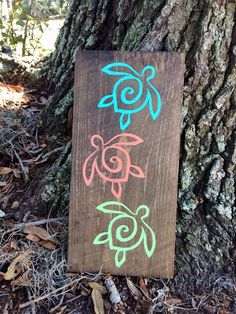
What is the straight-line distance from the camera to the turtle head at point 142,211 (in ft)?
5.71

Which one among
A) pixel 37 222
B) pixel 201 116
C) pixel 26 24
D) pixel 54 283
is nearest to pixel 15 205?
pixel 37 222

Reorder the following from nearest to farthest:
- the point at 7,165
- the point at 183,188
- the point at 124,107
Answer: the point at 124,107 < the point at 183,188 < the point at 7,165

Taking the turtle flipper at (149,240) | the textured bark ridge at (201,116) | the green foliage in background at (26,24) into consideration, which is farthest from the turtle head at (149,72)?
the green foliage in background at (26,24)

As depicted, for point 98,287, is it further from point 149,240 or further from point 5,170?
point 5,170

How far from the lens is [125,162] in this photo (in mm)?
1720

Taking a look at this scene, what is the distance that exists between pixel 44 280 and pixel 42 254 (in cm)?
11

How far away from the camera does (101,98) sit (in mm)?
1704

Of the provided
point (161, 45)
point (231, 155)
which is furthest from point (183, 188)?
point (161, 45)

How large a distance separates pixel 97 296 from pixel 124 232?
257 mm

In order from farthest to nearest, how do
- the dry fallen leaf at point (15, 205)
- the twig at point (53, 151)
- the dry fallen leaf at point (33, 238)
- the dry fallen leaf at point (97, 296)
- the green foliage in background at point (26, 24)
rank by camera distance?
the green foliage in background at point (26, 24) → the twig at point (53, 151) → the dry fallen leaf at point (15, 205) → the dry fallen leaf at point (33, 238) → the dry fallen leaf at point (97, 296)

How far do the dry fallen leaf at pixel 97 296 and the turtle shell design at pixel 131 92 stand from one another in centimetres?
63

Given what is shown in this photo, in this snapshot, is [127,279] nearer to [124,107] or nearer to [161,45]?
[124,107]

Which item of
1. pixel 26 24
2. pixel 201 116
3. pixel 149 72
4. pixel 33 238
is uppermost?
pixel 26 24

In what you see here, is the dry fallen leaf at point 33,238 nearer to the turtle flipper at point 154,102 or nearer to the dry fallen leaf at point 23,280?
the dry fallen leaf at point 23,280
